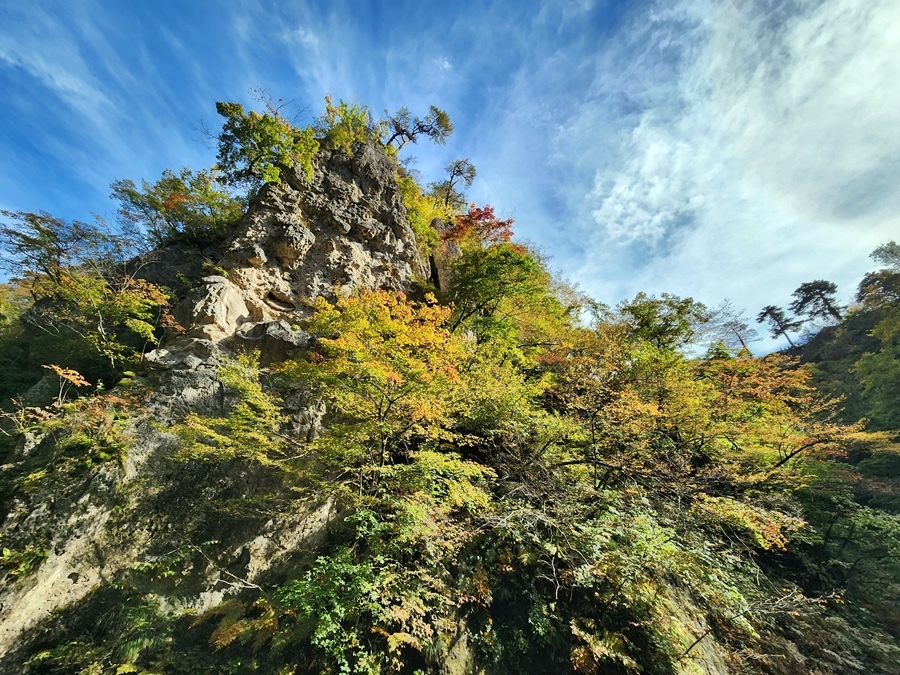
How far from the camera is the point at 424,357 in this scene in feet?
24.7

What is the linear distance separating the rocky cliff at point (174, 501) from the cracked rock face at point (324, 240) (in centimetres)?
11

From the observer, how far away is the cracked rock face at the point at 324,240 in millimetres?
12023

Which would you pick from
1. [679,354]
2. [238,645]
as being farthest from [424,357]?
[679,354]

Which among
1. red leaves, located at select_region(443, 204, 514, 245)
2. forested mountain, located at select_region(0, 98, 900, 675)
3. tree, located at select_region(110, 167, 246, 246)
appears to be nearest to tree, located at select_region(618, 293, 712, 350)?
forested mountain, located at select_region(0, 98, 900, 675)

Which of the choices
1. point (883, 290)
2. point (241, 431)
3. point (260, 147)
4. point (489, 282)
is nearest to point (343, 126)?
point (260, 147)

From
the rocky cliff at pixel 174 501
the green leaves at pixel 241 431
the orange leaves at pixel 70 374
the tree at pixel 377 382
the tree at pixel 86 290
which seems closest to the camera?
the rocky cliff at pixel 174 501

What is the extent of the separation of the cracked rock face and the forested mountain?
0.12 m

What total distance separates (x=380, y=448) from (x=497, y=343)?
5787 mm

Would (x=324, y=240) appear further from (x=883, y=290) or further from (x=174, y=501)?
(x=883, y=290)

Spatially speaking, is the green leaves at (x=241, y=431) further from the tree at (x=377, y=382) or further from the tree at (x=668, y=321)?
the tree at (x=668, y=321)

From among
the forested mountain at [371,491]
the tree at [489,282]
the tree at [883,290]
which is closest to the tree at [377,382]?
the forested mountain at [371,491]

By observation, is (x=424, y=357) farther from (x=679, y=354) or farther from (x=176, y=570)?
(x=679, y=354)

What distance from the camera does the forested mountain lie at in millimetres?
5527

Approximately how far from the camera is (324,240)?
1334 centimetres
